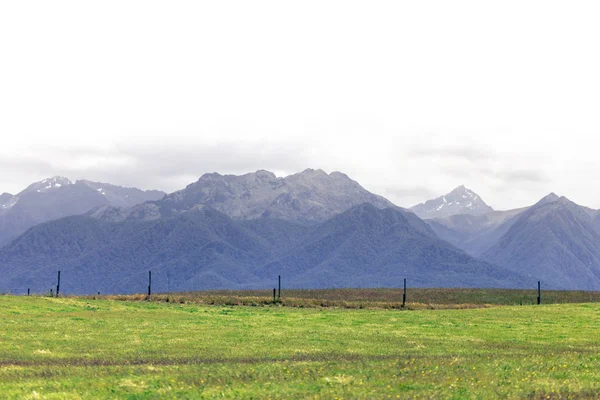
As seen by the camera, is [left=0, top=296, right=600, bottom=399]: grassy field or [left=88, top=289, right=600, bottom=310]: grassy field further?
[left=88, top=289, right=600, bottom=310]: grassy field

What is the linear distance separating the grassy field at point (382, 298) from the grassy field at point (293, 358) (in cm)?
3585

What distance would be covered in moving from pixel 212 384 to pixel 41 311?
4504cm

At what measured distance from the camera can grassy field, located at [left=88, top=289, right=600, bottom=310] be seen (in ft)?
313

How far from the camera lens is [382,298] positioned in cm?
13500

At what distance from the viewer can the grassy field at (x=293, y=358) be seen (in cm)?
2436

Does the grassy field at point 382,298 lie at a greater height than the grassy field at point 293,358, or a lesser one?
lesser

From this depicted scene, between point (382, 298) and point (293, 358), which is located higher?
point (293, 358)

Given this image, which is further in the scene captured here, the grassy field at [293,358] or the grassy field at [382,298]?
the grassy field at [382,298]

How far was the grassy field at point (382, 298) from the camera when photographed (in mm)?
95438

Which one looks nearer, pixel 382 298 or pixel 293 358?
pixel 293 358

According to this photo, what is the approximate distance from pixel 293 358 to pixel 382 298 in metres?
104

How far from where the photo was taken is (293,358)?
1318 inches

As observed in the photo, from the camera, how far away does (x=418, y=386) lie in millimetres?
24734

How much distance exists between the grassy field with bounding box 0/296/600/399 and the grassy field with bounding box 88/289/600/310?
35.8 meters
